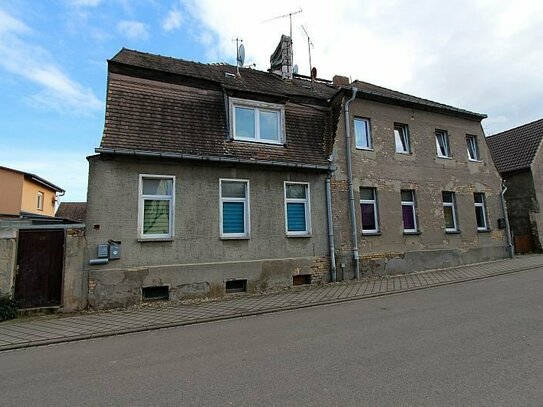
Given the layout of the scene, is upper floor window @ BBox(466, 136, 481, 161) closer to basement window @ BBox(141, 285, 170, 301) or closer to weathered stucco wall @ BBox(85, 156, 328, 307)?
weathered stucco wall @ BBox(85, 156, 328, 307)

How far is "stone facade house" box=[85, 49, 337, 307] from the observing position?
9953mm

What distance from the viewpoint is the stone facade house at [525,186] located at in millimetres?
19328

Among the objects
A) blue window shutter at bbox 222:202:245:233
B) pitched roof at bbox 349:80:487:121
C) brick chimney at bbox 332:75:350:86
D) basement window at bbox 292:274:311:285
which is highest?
brick chimney at bbox 332:75:350:86

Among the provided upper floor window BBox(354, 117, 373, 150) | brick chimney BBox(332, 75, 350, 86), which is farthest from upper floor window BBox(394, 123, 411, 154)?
brick chimney BBox(332, 75, 350, 86)

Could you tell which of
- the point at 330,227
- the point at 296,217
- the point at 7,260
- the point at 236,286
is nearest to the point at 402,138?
the point at 330,227

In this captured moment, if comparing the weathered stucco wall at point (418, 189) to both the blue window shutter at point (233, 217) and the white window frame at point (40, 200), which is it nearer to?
the blue window shutter at point (233, 217)

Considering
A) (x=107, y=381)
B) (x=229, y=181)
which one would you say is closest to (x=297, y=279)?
(x=229, y=181)

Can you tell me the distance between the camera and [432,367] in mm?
4488

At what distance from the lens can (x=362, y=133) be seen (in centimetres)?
1466

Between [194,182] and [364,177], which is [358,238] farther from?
[194,182]

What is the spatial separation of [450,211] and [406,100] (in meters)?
5.29

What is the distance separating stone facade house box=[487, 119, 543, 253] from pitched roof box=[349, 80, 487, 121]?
16.0 ft

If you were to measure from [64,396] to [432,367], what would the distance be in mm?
4382

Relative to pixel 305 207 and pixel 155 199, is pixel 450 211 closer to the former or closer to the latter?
pixel 305 207
